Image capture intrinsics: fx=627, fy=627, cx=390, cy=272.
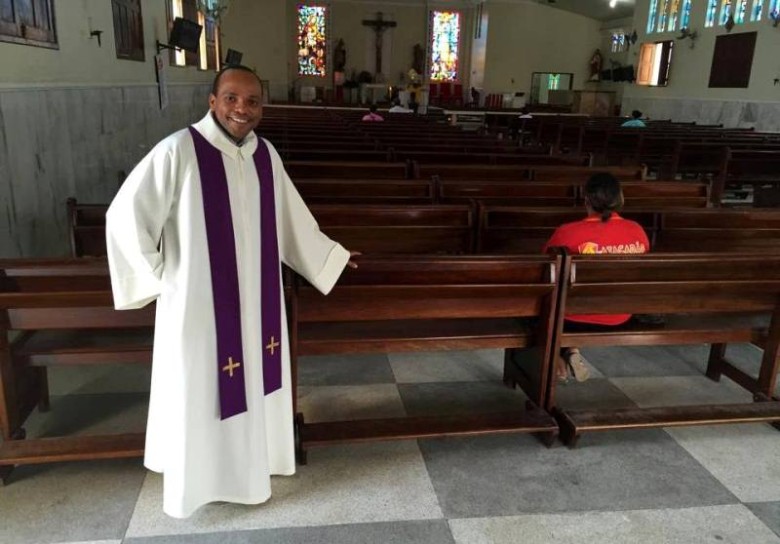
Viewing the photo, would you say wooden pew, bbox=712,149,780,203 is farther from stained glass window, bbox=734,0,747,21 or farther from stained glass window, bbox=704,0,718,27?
stained glass window, bbox=704,0,718,27

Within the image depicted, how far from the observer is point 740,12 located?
14164 millimetres

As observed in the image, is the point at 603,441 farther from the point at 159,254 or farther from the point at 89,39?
the point at 89,39

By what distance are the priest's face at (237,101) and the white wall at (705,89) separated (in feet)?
45.7

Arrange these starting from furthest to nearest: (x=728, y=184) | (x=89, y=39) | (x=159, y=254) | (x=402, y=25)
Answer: (x=402, y=25) → (x=728, y=184) → (x=89, y=39) → (x=159, y=254)

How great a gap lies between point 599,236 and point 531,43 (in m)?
23.5

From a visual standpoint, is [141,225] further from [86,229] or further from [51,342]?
[86,229]

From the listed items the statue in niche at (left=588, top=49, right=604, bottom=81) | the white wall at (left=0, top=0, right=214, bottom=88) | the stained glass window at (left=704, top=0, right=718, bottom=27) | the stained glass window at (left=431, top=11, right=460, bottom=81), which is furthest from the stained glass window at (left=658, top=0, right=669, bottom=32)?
the white wall at (left=0, top=0, right=214, bottom=88)

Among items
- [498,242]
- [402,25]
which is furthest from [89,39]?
[402,25]

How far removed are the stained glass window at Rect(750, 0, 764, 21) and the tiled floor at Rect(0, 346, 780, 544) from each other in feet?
44.0

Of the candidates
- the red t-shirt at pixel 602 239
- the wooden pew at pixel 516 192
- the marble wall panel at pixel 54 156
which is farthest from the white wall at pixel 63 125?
the red t-shirt at pixel 602 239

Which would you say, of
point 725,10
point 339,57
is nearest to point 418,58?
point 339,57

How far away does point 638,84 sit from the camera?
19156 millimetres

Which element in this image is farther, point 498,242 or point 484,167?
point 484,167

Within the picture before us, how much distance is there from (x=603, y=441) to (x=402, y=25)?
23245mm
